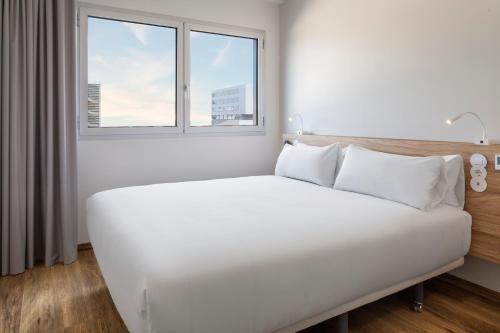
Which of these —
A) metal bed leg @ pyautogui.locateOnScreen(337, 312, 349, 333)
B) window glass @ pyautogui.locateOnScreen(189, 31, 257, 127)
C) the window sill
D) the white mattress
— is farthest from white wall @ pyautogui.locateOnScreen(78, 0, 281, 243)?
metal bed leg @ pyautogui.locateOnScreen(337, 312, 349, 333)

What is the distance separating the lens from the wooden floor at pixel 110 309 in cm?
205

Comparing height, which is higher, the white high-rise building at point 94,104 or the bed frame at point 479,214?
the white high-rise building at point 94,104

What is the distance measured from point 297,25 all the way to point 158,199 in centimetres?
253

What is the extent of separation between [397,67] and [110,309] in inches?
104

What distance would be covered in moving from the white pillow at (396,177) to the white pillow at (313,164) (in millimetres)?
214

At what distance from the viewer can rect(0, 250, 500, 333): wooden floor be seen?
6.73 ft

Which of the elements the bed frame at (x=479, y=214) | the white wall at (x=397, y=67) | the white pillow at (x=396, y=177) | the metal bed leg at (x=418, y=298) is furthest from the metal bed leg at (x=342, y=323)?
the white wall at (x=397, y=67)

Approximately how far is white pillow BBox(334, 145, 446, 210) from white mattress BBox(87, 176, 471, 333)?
9 centimetres

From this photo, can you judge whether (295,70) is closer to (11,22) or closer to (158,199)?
(158,199)

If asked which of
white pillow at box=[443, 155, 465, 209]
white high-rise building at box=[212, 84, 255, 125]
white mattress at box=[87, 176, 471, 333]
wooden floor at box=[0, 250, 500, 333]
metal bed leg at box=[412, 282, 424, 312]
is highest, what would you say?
white high-rise building at box=[212, 84, 255, 125]

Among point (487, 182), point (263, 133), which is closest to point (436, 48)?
point (487, 182)

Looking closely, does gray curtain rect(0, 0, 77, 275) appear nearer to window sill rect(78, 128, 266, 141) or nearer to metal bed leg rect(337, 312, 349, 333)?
window sill rect(78, 128, 266, 141)

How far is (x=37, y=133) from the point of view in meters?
2.95

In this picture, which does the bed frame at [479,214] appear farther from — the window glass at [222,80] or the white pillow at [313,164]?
the window glass at [222,80]
